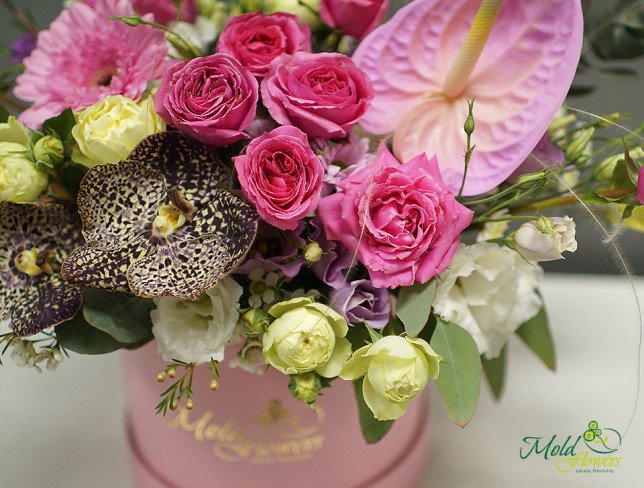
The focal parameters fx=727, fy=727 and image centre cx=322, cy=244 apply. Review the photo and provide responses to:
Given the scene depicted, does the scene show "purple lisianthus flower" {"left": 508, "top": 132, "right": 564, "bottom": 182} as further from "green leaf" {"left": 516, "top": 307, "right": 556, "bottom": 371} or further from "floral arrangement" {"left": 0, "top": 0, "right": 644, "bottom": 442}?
"green leaf" {"left": 516, "top": 307, "right": 556, "bottom": 371}

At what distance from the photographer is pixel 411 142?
585 mm

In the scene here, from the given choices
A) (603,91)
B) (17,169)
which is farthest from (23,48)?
(603,91)

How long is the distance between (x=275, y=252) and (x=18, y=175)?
7.6 inches

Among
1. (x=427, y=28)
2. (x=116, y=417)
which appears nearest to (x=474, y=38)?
(x=427, y=28)

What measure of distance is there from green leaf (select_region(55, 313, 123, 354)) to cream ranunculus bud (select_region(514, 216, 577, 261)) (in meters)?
0.33

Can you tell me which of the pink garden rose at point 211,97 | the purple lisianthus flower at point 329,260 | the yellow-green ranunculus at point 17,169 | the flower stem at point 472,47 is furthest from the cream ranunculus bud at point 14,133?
the flower stem at point 472,47

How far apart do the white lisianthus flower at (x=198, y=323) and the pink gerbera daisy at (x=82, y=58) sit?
18 centimetres

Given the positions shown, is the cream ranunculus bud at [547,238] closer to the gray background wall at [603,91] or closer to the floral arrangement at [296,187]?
the floral arrangement at [296,187]

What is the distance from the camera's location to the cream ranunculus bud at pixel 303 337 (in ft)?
1.59

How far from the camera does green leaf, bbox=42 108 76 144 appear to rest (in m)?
0.54

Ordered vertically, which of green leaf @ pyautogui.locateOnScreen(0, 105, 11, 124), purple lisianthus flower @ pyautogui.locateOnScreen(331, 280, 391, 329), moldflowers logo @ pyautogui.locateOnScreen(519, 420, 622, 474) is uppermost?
green leaf @ pyautogui.locateOnScreen(0, 105, 11, 124)

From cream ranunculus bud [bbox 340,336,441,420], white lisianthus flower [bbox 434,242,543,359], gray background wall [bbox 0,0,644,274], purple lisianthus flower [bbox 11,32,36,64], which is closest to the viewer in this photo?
cream ranunculus bud [bbox 340,336,441,420]

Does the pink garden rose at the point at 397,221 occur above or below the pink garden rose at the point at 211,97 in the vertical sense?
below

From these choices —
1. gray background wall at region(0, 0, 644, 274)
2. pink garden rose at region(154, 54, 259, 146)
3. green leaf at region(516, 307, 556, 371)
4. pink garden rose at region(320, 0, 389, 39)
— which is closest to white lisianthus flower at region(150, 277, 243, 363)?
pink garden rose at region(154, 54, 259, 146)
